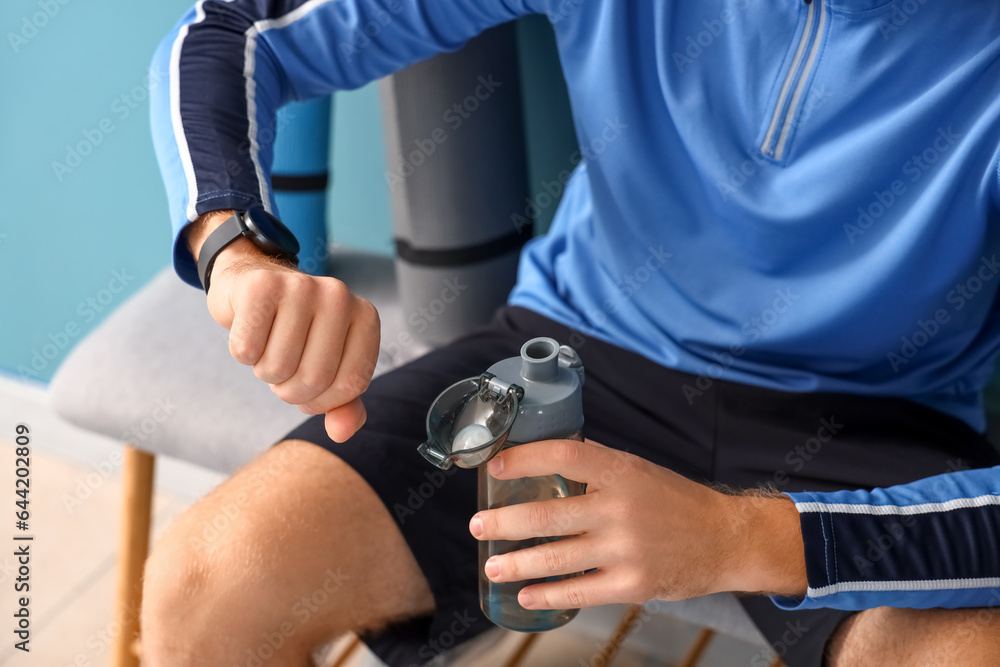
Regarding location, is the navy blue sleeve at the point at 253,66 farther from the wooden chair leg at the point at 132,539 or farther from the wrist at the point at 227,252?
the wooden chair leg at the point at 132,539

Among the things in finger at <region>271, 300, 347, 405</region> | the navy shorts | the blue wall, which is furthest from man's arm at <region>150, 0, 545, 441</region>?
the blue wall

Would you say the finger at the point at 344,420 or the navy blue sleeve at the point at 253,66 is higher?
the navy blue sleeve at the point at 253,66

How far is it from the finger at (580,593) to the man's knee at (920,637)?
245 mm

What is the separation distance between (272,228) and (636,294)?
0.44 metres

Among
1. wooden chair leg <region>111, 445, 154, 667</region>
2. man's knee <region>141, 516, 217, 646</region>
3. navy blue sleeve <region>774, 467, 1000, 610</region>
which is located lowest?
wooden chair leg <region>111, 445, 154, 667</region>

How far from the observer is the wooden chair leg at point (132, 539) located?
116 cm

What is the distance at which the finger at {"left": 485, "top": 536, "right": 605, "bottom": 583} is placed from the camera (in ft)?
2.04

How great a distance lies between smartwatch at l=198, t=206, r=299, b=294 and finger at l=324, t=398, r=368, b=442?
0.16 metres

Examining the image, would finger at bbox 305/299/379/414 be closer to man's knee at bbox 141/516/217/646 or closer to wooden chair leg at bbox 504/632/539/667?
man's knee at bbox 141/516/217/646

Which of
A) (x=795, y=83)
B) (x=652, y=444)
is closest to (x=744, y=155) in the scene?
(x=795, y=83)

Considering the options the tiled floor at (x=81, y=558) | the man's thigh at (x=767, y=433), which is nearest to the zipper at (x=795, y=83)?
the man's thigh at (x=767, y=433)

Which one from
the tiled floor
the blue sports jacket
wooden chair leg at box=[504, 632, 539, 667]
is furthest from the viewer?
the tiled floor

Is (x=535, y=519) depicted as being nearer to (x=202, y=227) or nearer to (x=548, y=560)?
(x=548, y=560)

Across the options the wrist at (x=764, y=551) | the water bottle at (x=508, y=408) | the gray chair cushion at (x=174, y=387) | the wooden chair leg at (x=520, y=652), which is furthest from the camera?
the wooden chair leg at (x=520, y=652)
